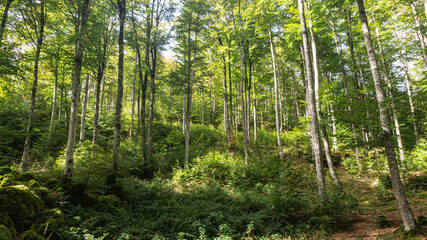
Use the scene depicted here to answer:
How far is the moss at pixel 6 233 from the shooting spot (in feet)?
10.9

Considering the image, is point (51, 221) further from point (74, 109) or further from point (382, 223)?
point (382, 223)

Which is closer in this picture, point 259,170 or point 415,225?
point 415,225

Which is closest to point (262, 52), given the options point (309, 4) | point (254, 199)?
point (309, 4)

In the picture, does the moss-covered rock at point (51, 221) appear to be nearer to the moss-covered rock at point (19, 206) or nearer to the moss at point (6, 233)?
the moss-covered rock at point (19, 206)

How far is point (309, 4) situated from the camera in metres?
9.67

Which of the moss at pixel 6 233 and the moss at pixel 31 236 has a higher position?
the moss at pixel 6 233

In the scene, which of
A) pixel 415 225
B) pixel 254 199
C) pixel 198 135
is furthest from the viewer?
pixel 198 135

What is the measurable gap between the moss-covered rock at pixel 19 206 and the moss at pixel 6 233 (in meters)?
0.28

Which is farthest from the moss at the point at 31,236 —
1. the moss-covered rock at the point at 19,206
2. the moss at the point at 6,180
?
the moss at the point at 6,180

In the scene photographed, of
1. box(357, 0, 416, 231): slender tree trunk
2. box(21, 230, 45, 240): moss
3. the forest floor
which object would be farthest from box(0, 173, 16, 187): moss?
box(357, 0, 416, 231): slender tree trunk

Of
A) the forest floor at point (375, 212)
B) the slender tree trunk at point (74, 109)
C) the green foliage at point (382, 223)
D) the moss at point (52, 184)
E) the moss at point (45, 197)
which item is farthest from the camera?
the slender tree trunk at point (74, 109)

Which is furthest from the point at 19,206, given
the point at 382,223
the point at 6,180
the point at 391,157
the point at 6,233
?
the point at 382,223

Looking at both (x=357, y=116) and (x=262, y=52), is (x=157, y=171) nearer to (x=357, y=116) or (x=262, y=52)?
(x=357, y=116)

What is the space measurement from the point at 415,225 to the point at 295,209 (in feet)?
10.4
